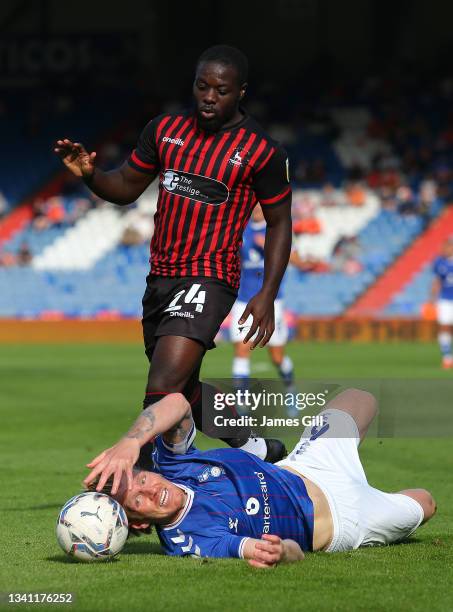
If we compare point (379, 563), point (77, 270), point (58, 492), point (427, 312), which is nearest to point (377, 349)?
point (427, 312)

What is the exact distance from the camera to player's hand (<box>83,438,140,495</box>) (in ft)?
17.0

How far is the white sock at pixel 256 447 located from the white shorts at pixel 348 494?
935mm

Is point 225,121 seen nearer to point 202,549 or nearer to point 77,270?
point 202,549

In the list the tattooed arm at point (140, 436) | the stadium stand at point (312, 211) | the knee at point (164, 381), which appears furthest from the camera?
the stadium stand at point (312, 211)

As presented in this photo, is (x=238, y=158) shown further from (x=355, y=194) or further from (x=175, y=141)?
(x=355, y=194)

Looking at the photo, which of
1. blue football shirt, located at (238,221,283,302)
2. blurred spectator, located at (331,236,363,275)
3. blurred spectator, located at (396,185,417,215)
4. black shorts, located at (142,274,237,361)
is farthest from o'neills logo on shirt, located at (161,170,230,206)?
blurred spectator, located at (396,185,417,215)

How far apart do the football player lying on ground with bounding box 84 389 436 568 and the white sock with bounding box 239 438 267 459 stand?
36.8 inches

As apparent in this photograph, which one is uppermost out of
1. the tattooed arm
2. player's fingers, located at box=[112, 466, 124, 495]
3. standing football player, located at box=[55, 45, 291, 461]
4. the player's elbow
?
standing football player, located at box=[55, 45, 291, 461]

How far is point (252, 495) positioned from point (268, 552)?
0.39 m

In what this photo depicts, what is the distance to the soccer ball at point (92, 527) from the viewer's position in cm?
552

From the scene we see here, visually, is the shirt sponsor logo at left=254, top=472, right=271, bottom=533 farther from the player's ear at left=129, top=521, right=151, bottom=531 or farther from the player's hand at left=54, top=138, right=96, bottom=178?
the player's hand at left=54, top=138, right=96, bottom=178

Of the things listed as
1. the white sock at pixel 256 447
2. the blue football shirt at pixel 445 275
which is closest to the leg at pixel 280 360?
the white sock at pixel 256 447

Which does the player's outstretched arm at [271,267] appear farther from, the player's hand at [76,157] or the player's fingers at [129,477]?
the player's fingers at [129,477]

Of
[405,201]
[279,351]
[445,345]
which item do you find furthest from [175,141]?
[405,201]
